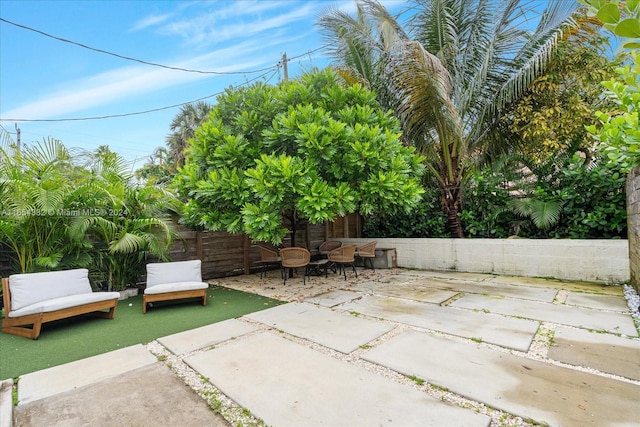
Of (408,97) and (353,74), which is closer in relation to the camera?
(408,97)

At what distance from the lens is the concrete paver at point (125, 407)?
2.18 metres

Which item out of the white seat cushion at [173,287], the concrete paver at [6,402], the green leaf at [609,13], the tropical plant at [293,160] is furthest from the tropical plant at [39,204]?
the green leaf at [609,13]

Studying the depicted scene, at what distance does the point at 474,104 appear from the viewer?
23.6ft

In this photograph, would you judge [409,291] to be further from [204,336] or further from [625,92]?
[625,92]

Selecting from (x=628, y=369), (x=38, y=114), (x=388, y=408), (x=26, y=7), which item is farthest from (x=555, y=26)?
(x=38, y=114)

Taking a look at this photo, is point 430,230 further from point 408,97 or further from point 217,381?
point 217,381

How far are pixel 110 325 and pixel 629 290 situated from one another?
8.03 m

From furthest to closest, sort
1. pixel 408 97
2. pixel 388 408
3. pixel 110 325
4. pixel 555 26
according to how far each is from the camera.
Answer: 1. pixel 408 97
2. pixel 555 26
3. pixel 110 325
4. pixel 388 408

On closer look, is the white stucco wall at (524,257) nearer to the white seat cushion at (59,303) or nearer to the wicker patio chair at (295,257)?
the wicker patio chair at (295,257)

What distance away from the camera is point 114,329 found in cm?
415

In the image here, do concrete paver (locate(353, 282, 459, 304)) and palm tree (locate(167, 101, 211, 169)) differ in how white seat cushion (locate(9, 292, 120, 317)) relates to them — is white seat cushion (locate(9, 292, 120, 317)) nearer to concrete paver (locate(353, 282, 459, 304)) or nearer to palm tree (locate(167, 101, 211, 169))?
concrete paver (locate(353, 282, 459, 304))

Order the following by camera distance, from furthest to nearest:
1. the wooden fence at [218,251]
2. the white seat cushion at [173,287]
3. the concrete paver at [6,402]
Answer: the wooden fence at [218,251], the white seat cushion at [173,287], the concrete paver at [6,402]

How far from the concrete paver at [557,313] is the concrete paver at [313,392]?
8.78 feet

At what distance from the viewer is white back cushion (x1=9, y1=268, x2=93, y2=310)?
3961 millimetres
